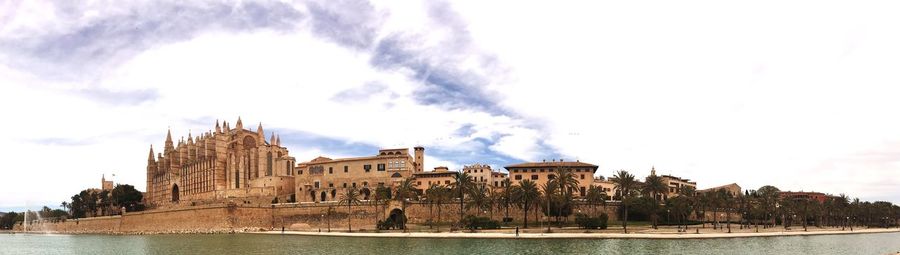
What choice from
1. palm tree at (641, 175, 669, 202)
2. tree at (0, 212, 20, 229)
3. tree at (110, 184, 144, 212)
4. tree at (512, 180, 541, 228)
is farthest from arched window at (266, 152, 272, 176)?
tree at (0, 212, 20, 229)

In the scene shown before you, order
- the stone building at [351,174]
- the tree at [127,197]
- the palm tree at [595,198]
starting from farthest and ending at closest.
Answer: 1. the tree at [127,197]
2. the stone building at [351,174]
3. the palm tree at [595,198]

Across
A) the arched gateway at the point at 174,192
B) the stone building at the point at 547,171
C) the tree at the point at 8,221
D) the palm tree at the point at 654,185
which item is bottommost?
the tree at the point at 8,221

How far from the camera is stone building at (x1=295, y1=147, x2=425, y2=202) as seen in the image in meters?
120

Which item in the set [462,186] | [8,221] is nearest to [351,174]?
[462,186]

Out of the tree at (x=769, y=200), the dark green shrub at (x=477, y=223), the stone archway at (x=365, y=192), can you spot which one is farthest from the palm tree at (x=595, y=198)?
the stone archway at (x=365, y=192)

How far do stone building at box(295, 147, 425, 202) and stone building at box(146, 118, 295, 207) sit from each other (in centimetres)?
446

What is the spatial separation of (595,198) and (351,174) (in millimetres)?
45275

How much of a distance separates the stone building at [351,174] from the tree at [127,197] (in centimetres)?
4370

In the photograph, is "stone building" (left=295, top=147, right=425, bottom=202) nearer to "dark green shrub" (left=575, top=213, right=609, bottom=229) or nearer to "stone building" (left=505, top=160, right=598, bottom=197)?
"stone building" (left=505, top=160, right=598, bottom=197)

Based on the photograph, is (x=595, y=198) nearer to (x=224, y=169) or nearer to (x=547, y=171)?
(x=547, y=171)

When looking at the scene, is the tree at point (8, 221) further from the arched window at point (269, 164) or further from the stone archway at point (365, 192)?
the stone archway at point (365, 192)

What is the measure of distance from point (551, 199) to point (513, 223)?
13.9 m

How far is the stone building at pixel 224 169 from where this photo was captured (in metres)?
129

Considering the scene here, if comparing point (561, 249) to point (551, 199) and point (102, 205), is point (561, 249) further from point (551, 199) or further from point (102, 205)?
point (102, 205)
